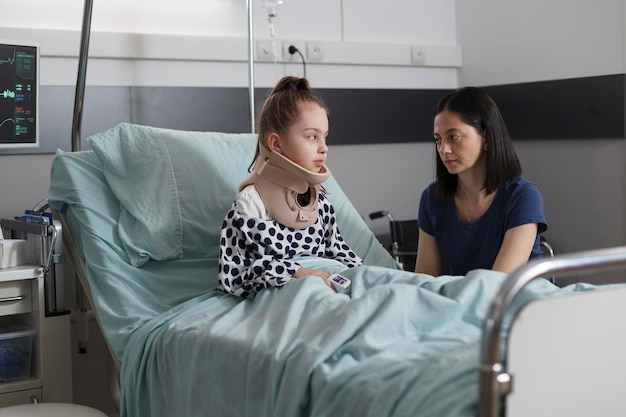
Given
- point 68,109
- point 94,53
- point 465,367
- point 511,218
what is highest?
point 94,53

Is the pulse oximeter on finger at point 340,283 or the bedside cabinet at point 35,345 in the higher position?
the pulse oximeter on finger at point 340,283

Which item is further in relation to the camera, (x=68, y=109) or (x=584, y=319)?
(x=68, y=109)

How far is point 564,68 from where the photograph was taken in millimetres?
3842

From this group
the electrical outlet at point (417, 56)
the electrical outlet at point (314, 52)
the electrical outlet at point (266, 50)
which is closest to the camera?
the electrical outlet at point (266, 50)

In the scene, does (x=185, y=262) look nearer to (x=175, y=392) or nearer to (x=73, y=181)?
(x=73, y=181)

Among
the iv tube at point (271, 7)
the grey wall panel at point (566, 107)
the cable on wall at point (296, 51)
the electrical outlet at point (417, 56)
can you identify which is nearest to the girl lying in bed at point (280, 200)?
the iv tube at point (271, 7)

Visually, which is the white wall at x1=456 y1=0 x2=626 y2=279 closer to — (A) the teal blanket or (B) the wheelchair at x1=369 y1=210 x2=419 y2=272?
(B) the wheelchair at x1=369 y1=210 x2=419 y2=272

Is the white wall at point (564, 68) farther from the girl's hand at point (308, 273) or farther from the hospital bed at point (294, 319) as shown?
the girl's hand at point (308, 273)

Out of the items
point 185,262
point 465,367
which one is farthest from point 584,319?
point 185,262

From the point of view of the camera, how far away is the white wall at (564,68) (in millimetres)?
3639

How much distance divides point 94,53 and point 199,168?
82 centimetres

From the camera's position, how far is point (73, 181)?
2.62 metres

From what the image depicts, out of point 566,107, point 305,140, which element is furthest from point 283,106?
point 566,107

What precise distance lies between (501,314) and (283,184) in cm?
126
